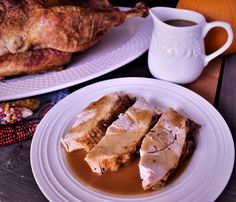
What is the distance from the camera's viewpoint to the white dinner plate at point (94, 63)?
903 millimetres

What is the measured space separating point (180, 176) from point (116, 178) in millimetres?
133

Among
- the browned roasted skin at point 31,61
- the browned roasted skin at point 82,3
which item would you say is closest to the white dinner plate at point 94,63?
the browned roasted skin at point 31,61

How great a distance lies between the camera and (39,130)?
74 cm

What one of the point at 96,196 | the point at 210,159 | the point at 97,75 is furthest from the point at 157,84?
the point at 96,196

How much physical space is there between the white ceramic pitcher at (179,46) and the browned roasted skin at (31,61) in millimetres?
285

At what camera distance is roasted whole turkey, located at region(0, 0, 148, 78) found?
2.92 feet

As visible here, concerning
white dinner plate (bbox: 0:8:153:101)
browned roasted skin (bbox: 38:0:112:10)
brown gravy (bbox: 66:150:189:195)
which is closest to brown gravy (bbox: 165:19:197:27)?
white dinner plate (bbox: 0:8:153:101)

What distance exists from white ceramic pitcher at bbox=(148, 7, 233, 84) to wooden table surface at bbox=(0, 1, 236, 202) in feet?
0.24

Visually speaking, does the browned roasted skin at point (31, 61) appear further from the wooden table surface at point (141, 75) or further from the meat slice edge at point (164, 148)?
the meat slice edge at point (164, 148)

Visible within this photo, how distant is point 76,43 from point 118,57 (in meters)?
0.15

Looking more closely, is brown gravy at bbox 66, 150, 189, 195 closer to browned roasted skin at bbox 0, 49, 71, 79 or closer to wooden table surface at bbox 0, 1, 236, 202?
wooden table surface at bbox 0, 1, 236, 202

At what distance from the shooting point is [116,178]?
25.6 inches

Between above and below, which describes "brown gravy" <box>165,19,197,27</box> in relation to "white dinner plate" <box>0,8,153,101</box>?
above

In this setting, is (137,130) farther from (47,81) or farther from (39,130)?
(47,81)
